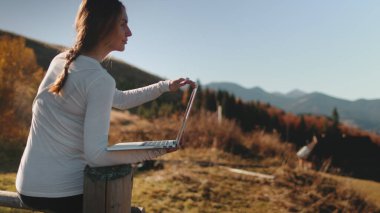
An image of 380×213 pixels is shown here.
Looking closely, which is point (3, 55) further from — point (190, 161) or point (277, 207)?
point (277, 207)

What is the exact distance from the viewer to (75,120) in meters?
1.83

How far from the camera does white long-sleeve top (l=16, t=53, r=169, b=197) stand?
1.69 meters

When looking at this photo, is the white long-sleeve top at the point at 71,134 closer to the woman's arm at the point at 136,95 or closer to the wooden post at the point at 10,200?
the wooden post at the point at 10,200

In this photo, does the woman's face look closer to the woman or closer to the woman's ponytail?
the woman

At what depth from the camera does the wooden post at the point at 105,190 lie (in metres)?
1.68

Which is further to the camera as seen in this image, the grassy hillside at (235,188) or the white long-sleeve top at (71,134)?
the grassy hillside at (235,188)

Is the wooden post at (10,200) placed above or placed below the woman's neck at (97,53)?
below

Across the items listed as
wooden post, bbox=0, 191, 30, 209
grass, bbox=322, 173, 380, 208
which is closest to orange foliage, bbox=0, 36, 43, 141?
grass, bbox=322, 173, 380, 208

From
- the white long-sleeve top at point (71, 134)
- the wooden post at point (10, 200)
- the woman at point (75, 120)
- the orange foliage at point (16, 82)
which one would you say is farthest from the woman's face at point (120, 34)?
the orange foliage at point (16, 82)

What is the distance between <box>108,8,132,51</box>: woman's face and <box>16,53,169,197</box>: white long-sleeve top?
196 millimetres

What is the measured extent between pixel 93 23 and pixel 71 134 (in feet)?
1.84

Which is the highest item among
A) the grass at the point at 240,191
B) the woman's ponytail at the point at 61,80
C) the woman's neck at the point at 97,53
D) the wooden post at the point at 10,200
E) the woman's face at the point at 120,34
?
the woman's face at the point at 120,34

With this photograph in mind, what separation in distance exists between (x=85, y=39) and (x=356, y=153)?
36.9 feet

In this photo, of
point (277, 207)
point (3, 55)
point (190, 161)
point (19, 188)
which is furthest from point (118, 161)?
point (3, 55)
